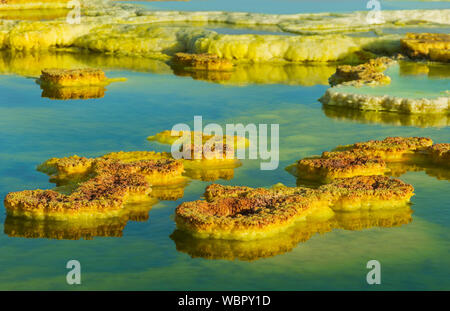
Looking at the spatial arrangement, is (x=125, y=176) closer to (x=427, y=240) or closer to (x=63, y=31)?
(x=427, y=240)

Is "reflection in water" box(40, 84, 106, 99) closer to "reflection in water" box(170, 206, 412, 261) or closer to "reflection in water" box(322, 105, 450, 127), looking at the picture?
"reflection in water" box(322, 105, 450, 127)

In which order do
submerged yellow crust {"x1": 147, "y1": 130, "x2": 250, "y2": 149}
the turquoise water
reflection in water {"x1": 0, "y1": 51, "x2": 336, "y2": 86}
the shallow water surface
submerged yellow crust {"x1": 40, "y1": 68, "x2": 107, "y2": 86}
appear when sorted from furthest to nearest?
1. reflection in water {"x1": 0, "y1": 51, "x2": 336, "y2": 86}
2. submerged yellow crust {"x1": 40, "y1": 68, "x2": 107, "y2": 86}
3. the shallow water surface
4. submerged yellow crust {"x1": 147, "y1": 130, "x2": 250, "y2": 149}
5. the turquoise water

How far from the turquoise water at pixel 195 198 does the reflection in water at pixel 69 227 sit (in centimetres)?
4

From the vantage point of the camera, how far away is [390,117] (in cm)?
1309

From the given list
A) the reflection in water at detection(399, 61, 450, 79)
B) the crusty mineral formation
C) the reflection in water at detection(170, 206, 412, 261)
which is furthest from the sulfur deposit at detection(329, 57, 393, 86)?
the reflection in water at detection(170, 206, 412, 261)

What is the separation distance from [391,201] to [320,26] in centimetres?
1818

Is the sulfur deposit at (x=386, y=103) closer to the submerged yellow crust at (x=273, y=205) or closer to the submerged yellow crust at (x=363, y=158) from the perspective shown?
the submerged yellow crust at (x=363, y=158)

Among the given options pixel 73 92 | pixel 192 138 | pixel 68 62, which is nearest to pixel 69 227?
pixel 192 138

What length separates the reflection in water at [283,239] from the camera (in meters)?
7.10

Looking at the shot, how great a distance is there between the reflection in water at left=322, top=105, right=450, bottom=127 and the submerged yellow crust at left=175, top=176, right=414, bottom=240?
4040mm

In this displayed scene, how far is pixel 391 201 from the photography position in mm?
8445

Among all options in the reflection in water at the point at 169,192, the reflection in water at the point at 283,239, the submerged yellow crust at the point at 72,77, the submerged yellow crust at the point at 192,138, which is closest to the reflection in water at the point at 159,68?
the submerged yellow crust at the point at 72,77

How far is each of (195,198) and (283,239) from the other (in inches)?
67.5

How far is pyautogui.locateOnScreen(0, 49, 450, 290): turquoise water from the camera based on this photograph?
661 centimetres
